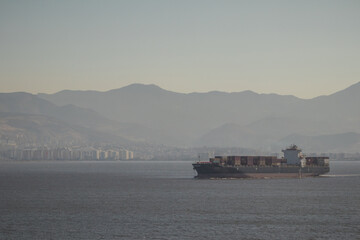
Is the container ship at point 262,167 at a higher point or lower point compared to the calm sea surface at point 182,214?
higher

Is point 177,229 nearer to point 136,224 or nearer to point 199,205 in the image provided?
point 136,224

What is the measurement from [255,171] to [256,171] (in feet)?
1.96

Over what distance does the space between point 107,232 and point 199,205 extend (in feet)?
94.2

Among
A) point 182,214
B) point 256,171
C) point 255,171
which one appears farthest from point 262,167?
point 182,214

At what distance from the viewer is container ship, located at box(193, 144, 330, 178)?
545ft

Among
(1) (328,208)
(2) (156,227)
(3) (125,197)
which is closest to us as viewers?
(2) (156,227)

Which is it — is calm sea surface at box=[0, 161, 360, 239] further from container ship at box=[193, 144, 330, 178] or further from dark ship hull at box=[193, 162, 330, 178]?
container ship at box=[193, 144, 330, 178]


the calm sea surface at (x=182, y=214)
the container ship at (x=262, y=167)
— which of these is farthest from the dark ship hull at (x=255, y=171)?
the calm sea surface at (x=182, y=214)

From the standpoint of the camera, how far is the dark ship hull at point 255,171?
166 metres

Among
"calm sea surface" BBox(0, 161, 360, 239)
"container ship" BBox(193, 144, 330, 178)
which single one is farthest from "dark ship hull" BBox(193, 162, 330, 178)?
"calm sea surface" BBox(0, 161, 360, 239)

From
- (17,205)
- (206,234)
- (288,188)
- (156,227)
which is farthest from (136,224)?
(288,188)

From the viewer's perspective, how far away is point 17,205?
10044 cm

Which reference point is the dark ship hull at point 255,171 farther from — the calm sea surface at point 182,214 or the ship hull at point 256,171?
the calm sea surface at point 182,214

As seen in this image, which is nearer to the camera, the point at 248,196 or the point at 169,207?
the point at 169,207
